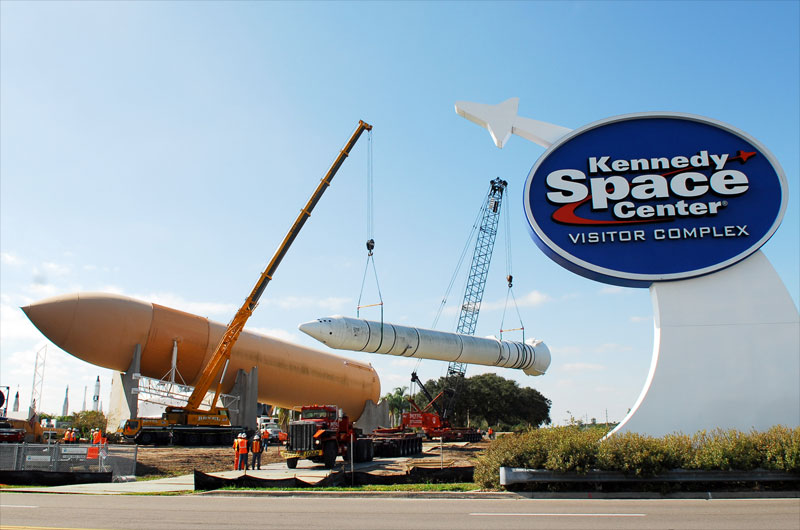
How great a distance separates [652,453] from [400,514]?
5676mm

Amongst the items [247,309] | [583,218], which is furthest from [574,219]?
[247,309]

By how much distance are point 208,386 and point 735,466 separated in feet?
89.1

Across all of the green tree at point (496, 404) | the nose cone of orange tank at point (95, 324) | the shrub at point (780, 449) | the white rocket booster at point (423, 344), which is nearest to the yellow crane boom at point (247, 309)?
the nose cone of orange tank at point (95, 324)

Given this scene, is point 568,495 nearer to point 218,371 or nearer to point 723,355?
point 723,355

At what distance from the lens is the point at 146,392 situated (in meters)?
32.4

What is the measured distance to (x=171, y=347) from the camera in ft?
108

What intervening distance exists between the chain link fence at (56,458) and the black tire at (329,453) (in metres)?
6.77

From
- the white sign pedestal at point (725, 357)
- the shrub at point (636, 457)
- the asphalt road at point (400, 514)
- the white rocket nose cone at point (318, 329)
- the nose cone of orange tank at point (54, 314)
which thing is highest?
the nose cone of orange tank at point (54, 314)

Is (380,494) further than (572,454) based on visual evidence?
Yes

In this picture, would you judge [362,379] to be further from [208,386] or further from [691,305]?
[691,305]

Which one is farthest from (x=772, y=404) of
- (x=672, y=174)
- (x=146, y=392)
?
(x=146, y=392)

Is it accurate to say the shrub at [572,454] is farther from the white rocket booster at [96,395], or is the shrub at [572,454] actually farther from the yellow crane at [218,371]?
the white rocket booster at [96,395]

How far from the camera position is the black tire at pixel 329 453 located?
22391 millimetres

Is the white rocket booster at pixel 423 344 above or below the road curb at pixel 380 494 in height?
above
